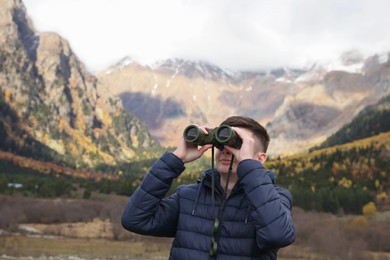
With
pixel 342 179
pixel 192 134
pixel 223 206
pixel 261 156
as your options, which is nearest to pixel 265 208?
pixel 223 206

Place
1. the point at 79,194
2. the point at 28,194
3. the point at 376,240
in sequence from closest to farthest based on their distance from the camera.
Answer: the point at 376,240 < the point at 28,194 < the point at 79,194

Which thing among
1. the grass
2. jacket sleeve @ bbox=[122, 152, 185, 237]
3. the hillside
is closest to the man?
jacket sleeve @ bbox=[122, 152, 185, 237]

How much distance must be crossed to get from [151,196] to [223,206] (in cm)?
66

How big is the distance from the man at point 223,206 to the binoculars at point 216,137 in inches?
2.1

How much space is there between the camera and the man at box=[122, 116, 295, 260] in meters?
4.47

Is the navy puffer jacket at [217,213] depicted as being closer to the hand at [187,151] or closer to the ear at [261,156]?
the hand at [187,151]

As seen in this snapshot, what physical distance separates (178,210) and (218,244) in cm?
71

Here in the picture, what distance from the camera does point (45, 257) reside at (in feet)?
157

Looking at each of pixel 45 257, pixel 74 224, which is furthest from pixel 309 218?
pixel 45 257

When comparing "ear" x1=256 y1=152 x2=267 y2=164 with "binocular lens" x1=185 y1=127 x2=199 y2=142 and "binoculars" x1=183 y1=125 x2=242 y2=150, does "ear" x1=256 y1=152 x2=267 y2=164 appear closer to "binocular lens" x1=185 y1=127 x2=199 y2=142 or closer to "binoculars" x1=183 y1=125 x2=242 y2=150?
"binoculars" x1=183 y1=125 x2=242 y2=150

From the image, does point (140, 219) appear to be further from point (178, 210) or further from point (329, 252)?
point (329, 252)

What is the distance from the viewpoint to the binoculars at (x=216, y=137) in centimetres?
460

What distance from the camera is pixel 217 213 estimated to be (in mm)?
4852

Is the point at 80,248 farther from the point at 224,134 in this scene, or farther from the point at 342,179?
the point at 342,179
